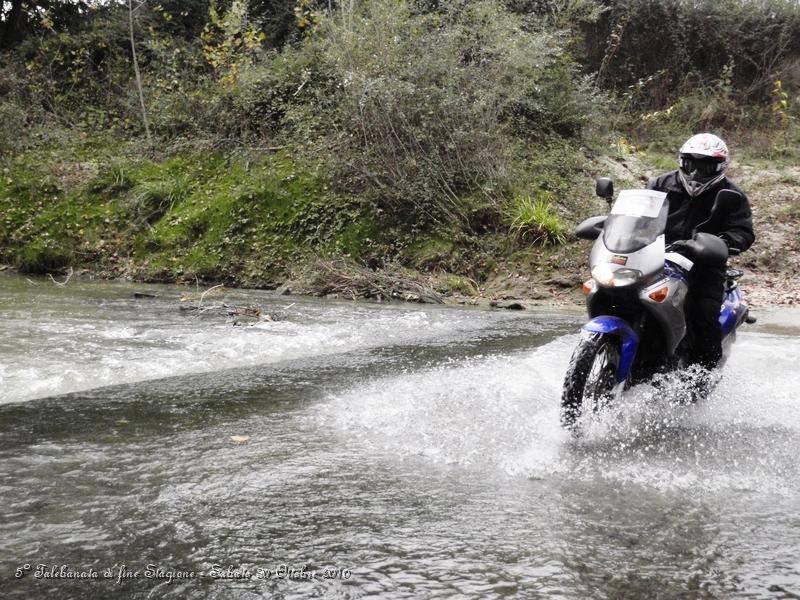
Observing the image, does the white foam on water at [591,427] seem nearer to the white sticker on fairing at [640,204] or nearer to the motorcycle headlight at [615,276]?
the motorcycle headlight at [615,276]

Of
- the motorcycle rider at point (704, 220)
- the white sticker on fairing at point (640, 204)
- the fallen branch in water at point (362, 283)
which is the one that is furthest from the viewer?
the fallen branch in water at point (362, 283)

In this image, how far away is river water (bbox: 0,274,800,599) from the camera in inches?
108

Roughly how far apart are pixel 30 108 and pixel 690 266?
19.2 meters

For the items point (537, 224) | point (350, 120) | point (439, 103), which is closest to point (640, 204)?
point (537, 224)

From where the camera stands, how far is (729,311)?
5.45m

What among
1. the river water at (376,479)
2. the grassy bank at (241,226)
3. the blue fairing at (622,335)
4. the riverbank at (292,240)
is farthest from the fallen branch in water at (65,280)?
the blue fairing at (622,335)

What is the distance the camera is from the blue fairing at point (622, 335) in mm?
4441

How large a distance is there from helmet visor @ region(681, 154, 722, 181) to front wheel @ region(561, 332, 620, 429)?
1.45 m

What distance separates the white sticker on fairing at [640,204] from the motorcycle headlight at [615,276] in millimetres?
415

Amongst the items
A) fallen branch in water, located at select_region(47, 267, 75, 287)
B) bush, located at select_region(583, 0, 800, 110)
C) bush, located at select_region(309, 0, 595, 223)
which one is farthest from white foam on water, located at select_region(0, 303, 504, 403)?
bush, located at select_region(583, 0, 800, 110)

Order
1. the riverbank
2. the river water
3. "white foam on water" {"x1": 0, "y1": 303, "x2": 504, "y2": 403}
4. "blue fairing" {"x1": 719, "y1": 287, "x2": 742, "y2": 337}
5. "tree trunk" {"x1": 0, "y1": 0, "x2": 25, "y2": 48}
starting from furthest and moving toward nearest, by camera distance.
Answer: "tree trunk" {"x1": 0, "y1": 0, "x2": 25, "y2": 48}
the riverbank
"white foam on water" {"x1": 0, "y1": 303, "x2": 504, "y2": 403}
"blue fairing" {"x1": 719, "y1": 287, "x2": 742, "y2": 337}
the river water

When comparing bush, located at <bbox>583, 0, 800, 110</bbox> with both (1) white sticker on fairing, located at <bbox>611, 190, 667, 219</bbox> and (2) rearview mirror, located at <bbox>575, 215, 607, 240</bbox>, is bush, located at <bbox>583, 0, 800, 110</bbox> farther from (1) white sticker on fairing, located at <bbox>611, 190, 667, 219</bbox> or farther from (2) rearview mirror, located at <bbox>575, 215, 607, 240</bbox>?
(1) white sticker on fairing, located at <bbox>611, 190, 667, 219</bbox>

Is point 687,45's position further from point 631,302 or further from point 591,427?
point 591,427

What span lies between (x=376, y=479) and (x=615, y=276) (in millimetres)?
1860
